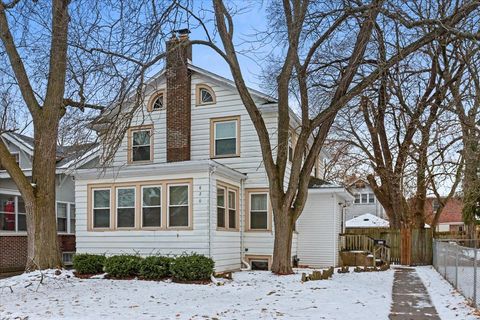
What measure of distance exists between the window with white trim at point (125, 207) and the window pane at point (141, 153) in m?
2.36

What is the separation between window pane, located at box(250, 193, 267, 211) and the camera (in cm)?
1677

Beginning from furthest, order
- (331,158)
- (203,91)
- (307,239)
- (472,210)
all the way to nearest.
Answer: (331,158), (472,210), (307,239), (203,91)

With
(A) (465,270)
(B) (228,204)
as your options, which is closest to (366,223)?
(B) (228,204)

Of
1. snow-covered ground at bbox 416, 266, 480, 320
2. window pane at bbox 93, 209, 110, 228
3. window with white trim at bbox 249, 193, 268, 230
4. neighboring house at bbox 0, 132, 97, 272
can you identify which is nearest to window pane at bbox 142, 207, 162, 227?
window pane at bbox 93, 209, 110, 228

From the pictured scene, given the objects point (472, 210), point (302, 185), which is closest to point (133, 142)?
point (302, 185)

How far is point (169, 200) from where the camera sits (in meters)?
14.8

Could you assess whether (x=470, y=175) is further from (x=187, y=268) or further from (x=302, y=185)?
(x=187, y=268)

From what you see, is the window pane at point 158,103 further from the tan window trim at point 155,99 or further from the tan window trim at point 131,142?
the tan window trim at point 131,142

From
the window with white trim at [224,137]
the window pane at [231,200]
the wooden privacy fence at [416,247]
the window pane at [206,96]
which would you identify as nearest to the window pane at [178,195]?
the window pane at [231,200]

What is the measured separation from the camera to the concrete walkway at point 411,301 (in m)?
8.12

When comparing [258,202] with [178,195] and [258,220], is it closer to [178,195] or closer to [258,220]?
[258,220]

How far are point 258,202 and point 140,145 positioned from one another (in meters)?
4.90

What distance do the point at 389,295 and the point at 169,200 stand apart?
722 cm

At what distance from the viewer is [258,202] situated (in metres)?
16.9
